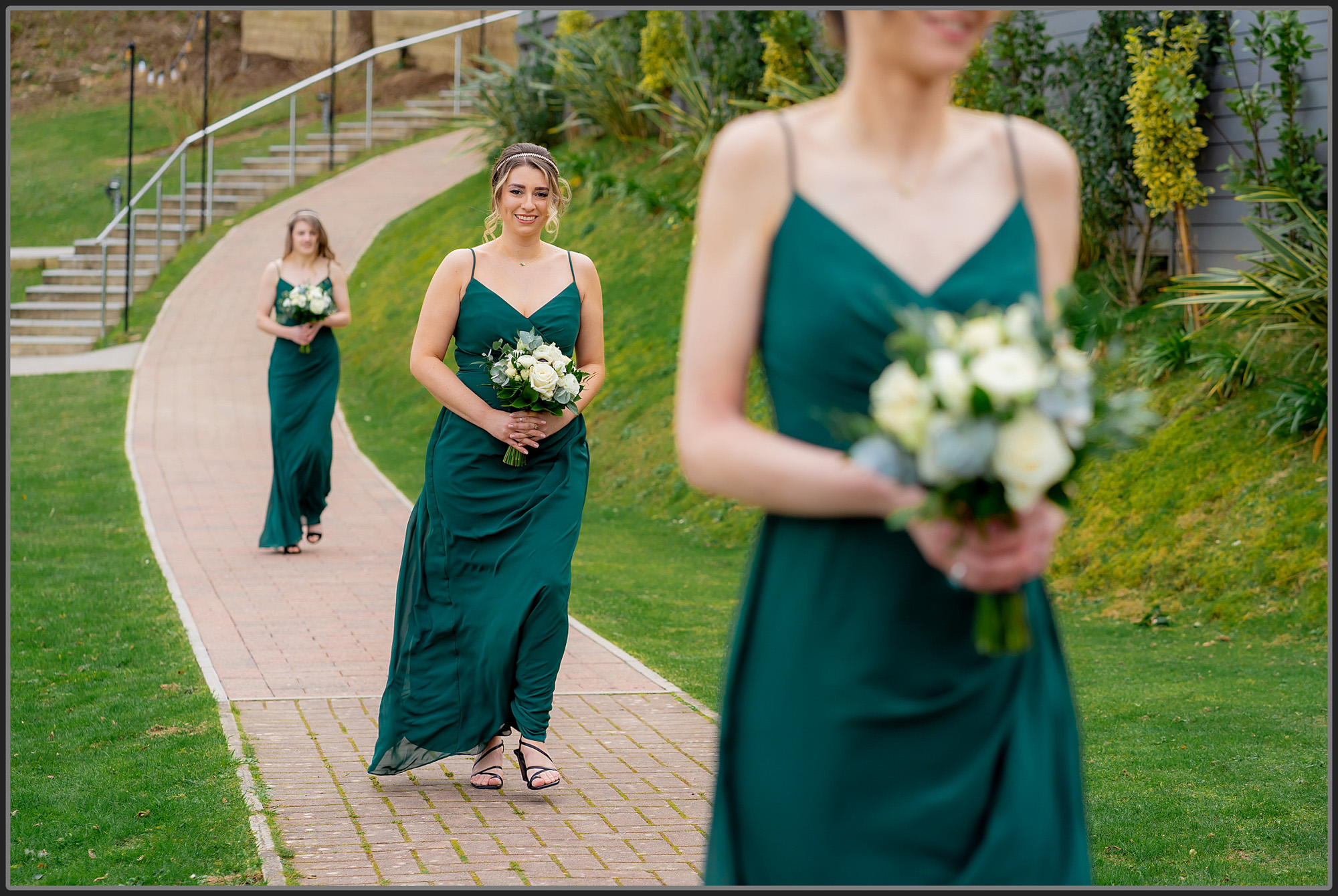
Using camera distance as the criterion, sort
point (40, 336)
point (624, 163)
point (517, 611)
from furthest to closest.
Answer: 1. point (40, 336)
2. point (624, 163)
3. point (517, 611)

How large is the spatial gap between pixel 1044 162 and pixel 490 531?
3882 mm

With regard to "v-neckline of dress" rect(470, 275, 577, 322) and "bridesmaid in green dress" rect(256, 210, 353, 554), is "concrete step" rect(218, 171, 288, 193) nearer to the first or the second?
"bridesmaid in green dress" rect(256, 210, 353, 554)

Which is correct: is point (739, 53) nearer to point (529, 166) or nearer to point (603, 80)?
point (603, 80)

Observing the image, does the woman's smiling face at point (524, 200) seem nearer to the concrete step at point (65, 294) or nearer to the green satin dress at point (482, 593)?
the green satin dress at point (482, 593)

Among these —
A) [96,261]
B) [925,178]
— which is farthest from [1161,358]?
[96,261]

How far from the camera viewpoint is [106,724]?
706 cm

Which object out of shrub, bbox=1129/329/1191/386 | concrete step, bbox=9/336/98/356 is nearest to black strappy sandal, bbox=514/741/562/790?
shrub, bbox=1129/329/1191/386

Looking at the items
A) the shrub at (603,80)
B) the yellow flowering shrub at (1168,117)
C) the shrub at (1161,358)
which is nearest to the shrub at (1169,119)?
the yellow flowering shrub at (1168,117)

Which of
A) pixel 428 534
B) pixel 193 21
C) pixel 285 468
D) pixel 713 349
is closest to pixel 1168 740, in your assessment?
pixel 428 534

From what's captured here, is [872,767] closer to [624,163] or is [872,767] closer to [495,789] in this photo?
[495,789]

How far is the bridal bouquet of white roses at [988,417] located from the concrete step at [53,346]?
75.7 ft

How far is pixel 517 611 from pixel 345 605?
438cm

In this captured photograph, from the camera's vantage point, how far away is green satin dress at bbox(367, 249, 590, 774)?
603 cm

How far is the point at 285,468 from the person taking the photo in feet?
38.9
